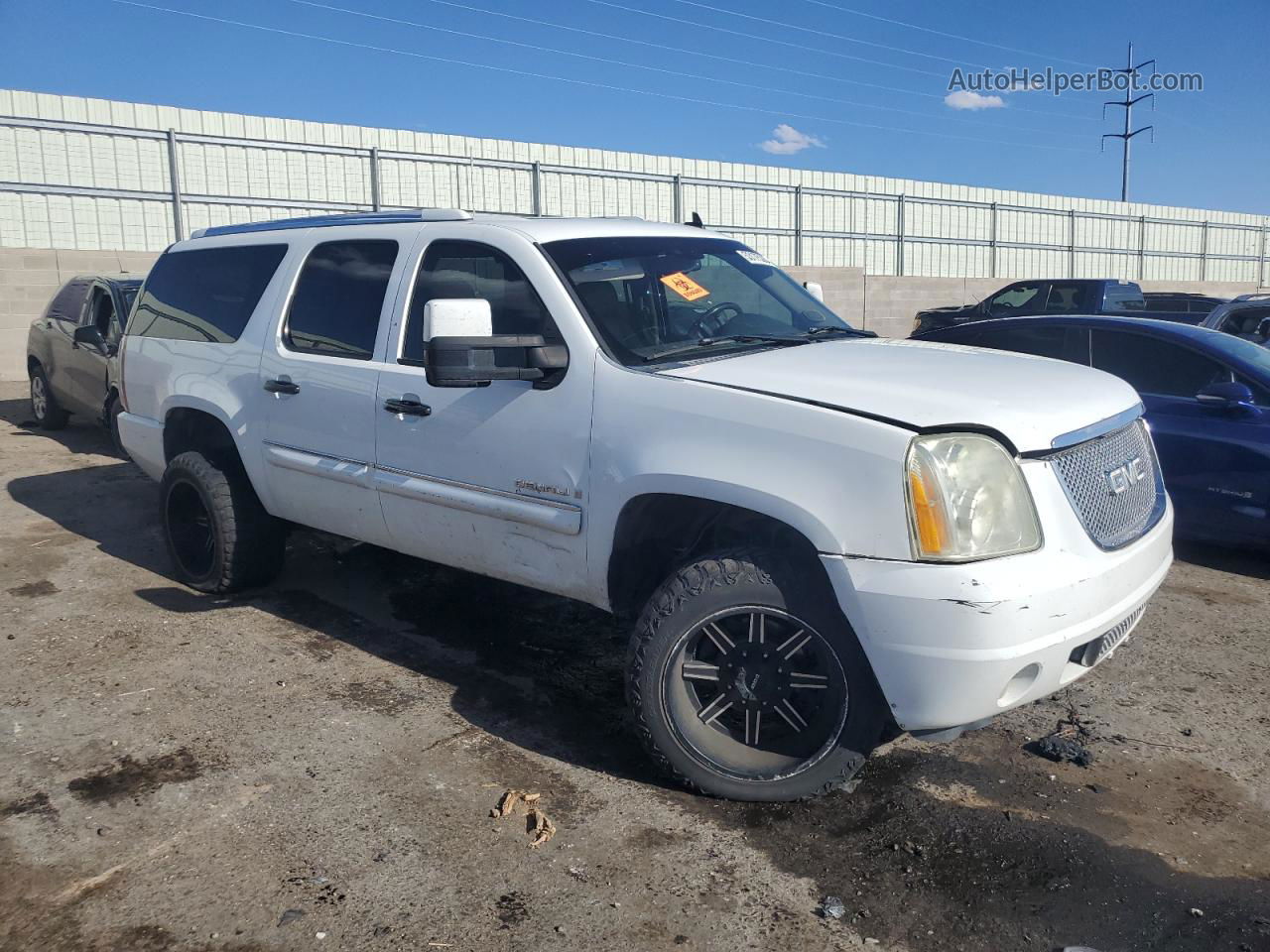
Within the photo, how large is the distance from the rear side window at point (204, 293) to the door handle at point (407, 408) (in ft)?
4.49

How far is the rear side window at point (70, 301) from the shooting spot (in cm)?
1029

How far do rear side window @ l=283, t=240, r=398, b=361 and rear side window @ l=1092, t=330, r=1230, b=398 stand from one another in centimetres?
447

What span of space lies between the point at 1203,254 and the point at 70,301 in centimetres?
2882

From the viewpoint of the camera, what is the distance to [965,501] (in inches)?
118

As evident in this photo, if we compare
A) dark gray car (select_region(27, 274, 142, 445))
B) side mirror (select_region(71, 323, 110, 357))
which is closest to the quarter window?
dark gray car (select_region(27, 274, 142, 445))

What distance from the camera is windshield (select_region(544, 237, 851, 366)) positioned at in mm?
3912

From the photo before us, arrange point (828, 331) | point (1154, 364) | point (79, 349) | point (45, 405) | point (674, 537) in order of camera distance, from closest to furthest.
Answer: point (674, 537), point (828, 331), point (1154, 364), point (79, 349), point (45, 405)

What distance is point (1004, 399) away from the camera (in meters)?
3.24

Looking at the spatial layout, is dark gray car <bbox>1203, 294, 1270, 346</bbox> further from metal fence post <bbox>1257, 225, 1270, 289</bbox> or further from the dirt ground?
metal fence post <bbox>1257, 225, 1270, 289</bbox>

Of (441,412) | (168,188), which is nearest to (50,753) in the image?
(441,412)

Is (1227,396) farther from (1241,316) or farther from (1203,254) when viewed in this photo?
(1203,254)

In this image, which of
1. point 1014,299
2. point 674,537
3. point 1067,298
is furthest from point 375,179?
point 674,537

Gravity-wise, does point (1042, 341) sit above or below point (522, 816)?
above

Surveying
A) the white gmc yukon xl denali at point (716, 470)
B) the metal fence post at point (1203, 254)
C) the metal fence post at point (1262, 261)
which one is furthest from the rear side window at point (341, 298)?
the metal fence post at point (1262, 261)
